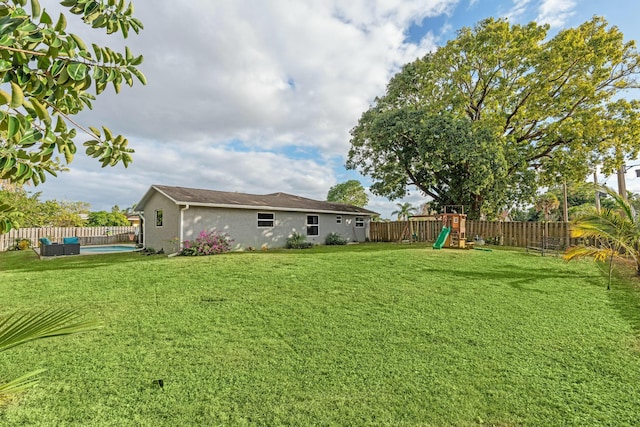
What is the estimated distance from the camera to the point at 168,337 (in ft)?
13.9

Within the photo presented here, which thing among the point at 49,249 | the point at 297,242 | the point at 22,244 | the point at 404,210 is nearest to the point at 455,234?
the point at 297,242

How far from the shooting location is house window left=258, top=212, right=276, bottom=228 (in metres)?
16.5

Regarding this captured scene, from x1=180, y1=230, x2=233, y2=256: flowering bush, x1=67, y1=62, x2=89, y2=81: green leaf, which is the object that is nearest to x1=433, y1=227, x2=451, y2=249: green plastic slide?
x1=180, y1=230, x2=233, y2=256: flowering bush

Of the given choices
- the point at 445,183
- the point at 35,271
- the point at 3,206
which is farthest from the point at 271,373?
the point at 445,183

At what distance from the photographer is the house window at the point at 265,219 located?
650 inches

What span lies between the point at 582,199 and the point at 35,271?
60098mm

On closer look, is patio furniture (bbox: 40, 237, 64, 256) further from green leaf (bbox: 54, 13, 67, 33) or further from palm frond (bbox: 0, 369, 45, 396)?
green leaf (bbox: 54, 13, 67, 33)

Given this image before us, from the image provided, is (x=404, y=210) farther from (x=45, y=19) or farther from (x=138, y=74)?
(x=45, y=19)

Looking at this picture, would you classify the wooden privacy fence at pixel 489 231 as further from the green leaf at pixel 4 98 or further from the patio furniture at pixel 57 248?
the green leaf at pixel 4 98

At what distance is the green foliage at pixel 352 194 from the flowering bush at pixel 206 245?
28426mm

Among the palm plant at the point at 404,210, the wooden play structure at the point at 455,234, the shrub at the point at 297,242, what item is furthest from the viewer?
the palm plant at the point at 404,210

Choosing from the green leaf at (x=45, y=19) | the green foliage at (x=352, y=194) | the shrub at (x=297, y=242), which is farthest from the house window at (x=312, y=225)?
the green foliage at (x=352, y=194)

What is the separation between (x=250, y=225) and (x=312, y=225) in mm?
4432

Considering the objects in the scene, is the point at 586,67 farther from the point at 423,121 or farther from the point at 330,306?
the point at 330,306
